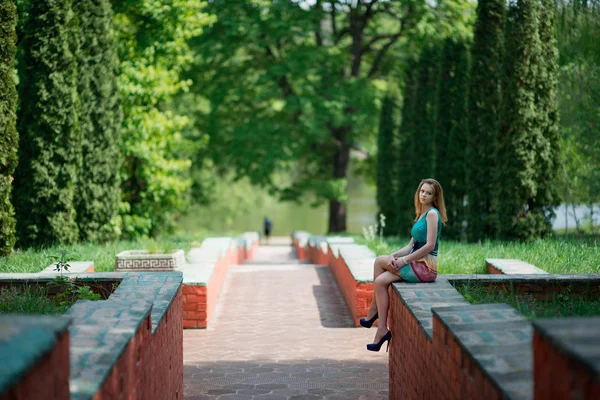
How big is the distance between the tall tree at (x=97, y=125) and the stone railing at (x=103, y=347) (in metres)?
8.83

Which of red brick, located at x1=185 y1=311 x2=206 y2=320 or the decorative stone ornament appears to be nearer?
red brick, located at x1=185 y1=311 x2=206 y2=320

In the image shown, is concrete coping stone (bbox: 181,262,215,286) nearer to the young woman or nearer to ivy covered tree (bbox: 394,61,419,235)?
the young woman

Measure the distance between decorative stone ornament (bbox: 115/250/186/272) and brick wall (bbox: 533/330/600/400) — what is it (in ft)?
30.6

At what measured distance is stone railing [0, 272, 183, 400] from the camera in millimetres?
2787

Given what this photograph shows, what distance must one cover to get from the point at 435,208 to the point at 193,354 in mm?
3815

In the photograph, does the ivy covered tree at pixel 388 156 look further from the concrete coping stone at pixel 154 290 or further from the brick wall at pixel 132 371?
the brick wall at pixel 132 371

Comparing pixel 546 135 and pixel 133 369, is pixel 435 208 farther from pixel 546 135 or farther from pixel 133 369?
pixel 546 135

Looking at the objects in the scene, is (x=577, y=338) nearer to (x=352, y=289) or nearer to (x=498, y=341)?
(x=498, y=341)

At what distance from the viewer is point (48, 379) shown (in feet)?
9.88

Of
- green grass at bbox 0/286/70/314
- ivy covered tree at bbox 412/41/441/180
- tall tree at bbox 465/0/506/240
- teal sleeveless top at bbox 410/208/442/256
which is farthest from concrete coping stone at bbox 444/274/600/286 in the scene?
ivy covered tree at bbox 412/41/441/180

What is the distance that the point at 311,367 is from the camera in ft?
28.4

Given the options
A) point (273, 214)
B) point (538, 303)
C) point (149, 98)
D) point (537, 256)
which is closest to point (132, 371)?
point (538, 303)

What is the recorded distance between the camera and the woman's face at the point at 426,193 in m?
7.65

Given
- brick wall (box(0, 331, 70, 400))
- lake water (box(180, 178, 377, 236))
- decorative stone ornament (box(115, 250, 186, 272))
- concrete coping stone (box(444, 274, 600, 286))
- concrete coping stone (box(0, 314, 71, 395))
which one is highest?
concrete coping stone (box(0, 314, 71, 395))
